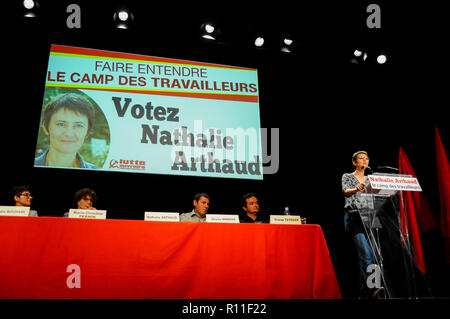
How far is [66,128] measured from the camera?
13.2 feet

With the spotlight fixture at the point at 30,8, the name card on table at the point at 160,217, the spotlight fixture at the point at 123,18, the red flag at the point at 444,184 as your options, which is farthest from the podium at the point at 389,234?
the spotlight fixture at the point at 30,8

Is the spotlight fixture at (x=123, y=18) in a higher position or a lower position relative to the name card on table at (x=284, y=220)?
higher

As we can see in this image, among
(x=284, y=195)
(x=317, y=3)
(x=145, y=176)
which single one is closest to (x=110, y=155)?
(x=145, y=176)

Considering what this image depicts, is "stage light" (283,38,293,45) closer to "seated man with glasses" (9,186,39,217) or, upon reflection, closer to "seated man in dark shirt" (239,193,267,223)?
"seated man in dark shirt" (239,193,267,223)

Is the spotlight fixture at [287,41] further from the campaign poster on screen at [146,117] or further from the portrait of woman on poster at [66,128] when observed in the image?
the portrait of woman on poster at [66,128]

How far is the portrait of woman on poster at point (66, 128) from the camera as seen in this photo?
3.94 meters

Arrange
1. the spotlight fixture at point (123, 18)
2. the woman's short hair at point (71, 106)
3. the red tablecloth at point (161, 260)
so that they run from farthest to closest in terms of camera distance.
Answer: the spotlight fixture at point (123, 18) → the woman's short hair at point (71, 106) → the red tablecloth at point (161, 260)

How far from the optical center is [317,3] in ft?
13.9

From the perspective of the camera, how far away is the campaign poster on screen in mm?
4031

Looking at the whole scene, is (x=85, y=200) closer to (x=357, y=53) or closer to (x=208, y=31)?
(x=208, y=31)

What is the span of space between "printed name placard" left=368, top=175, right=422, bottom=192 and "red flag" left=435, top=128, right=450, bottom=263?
183 cm

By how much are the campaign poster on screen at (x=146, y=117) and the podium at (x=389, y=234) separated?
1.89 m

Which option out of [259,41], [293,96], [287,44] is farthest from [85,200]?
[293,96]
